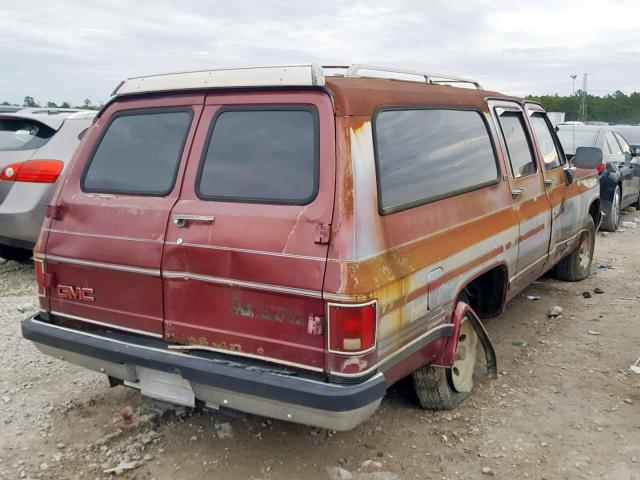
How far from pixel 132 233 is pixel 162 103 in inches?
28.2

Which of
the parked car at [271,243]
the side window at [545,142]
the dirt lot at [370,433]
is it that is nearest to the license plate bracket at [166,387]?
the parked car at [271,243]

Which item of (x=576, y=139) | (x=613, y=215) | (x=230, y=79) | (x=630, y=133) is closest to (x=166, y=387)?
(x=230, y=79)

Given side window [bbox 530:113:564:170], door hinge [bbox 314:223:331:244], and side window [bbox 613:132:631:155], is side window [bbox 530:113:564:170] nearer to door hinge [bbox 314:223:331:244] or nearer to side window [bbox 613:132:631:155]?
door hinge [bbox 314:223:331:244]

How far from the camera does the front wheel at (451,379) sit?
353 cm

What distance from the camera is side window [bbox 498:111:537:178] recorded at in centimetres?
431

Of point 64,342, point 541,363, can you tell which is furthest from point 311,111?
point 541,363

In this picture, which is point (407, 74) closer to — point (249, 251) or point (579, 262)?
point (249, 251)

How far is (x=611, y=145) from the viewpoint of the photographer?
31.2 ft

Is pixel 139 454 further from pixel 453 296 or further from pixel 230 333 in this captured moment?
pixel 453 296

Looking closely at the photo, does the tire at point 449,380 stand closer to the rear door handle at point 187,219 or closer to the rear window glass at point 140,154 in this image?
the rear door handle at point 187,219

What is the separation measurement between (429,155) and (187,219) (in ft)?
4.51

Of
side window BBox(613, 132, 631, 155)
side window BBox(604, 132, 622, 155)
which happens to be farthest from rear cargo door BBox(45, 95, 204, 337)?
side window BBox(613, 132, 631, 155)

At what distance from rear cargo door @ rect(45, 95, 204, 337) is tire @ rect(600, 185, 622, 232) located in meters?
7.94

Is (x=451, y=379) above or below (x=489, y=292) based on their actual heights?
below
